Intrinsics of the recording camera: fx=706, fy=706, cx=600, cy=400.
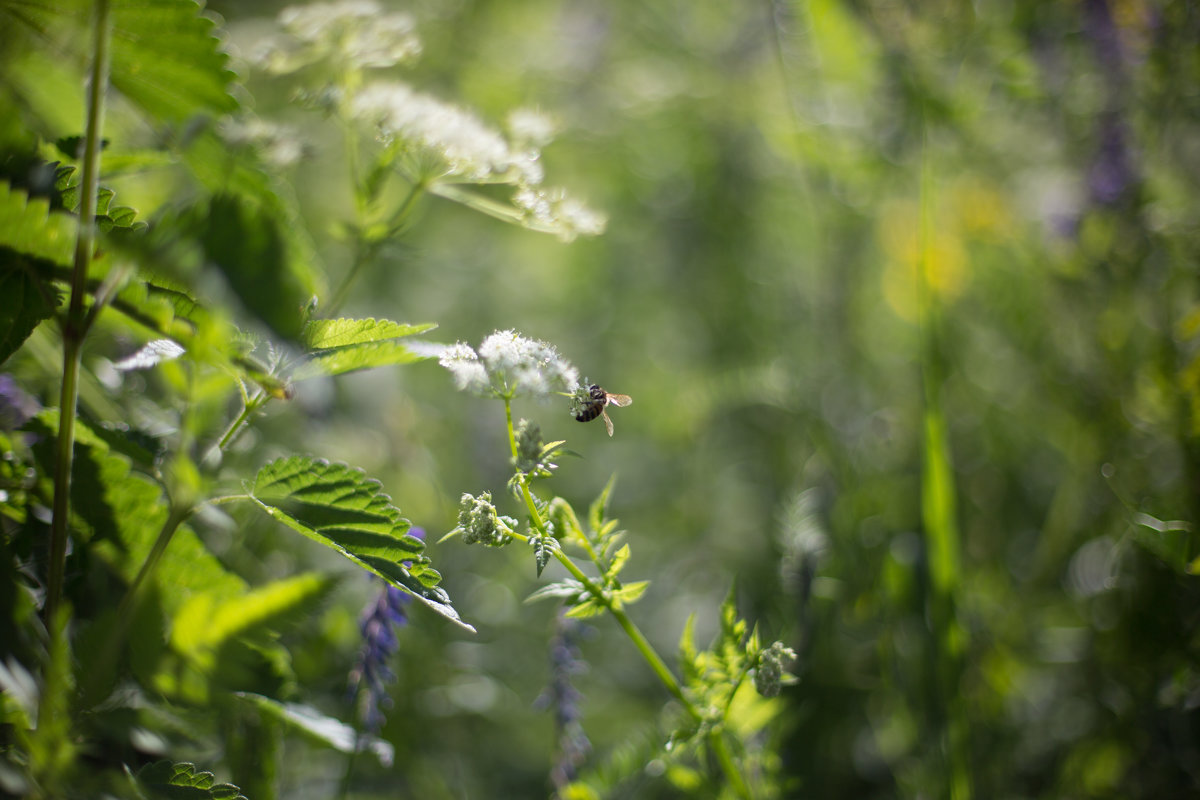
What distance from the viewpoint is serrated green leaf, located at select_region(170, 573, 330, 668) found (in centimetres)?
68

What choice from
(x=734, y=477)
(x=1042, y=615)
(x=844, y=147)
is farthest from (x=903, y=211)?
(x=1042, y=615)

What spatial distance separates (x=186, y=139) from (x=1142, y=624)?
1.77 m

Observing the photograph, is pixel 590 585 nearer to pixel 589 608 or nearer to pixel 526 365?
pixel 589 608

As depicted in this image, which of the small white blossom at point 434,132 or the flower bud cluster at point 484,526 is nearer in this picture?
the flower bud cluster at point 484,526

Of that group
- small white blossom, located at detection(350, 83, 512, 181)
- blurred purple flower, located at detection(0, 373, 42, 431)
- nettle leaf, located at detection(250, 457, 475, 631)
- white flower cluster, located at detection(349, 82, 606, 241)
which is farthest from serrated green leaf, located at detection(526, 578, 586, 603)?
blurred purple flower, located at detection(0, 373, 42, 431)

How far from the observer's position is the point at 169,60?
86 centimetres

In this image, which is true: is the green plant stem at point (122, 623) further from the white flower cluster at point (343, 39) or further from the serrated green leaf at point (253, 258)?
the white flower cluster at point (343, 39)

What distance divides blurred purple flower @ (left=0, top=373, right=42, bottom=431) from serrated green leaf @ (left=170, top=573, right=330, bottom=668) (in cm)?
53

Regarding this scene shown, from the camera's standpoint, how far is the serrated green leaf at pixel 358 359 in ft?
2.28

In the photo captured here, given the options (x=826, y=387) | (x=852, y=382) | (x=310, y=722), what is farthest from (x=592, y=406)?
(x=852, y=382)

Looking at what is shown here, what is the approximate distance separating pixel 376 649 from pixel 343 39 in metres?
0.96

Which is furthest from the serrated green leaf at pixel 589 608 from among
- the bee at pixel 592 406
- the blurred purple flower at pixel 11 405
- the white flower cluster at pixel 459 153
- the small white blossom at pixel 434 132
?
the blurred purple flower at pixel 11 405

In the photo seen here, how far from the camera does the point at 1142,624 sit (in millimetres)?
1404

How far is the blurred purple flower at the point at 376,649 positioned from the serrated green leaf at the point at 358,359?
373mm
